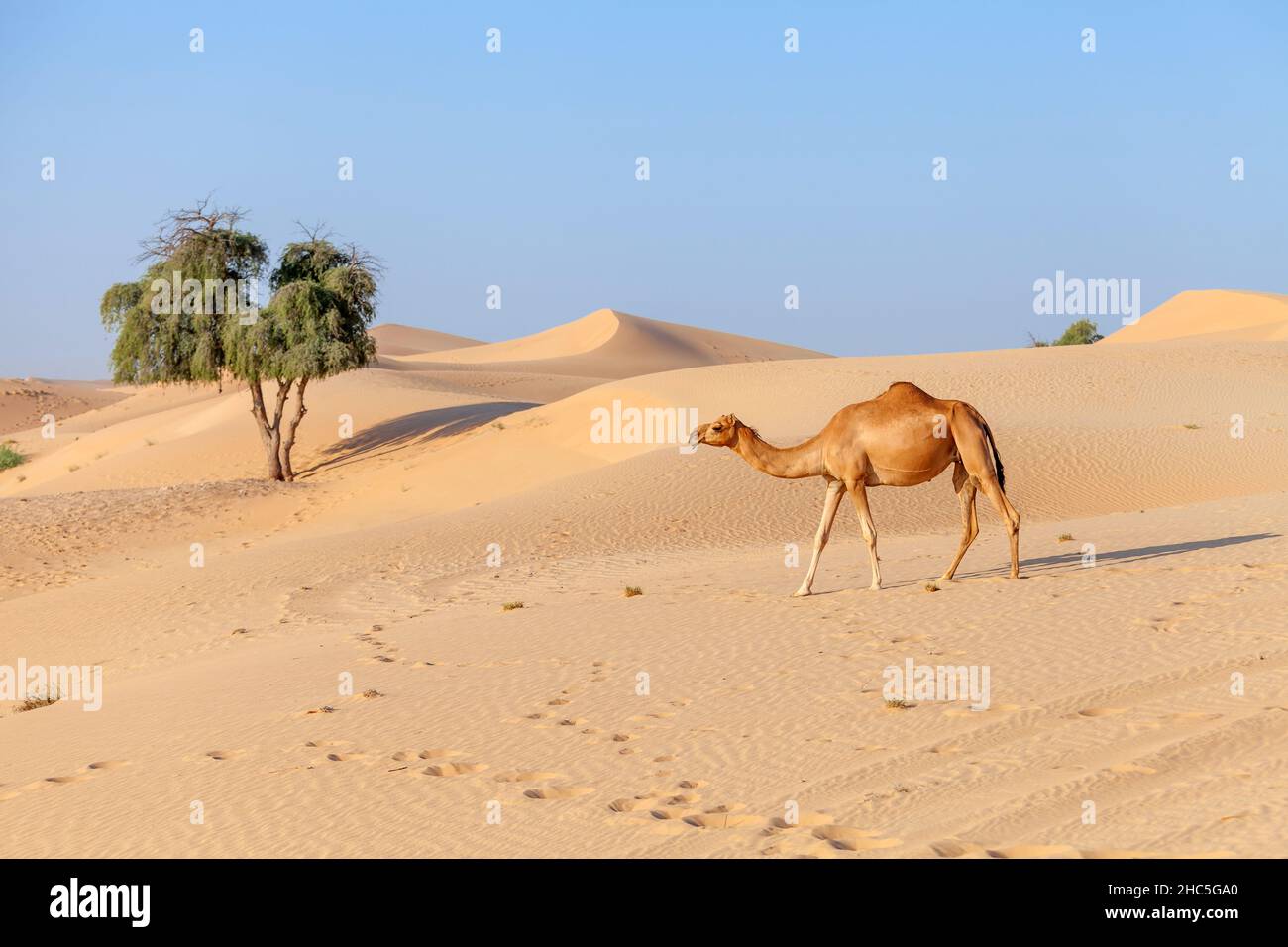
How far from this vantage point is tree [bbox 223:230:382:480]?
114 ft

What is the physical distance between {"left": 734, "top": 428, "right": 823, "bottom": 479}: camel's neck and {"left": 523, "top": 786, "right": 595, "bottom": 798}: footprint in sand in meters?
7.12

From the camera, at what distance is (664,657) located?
1160cm

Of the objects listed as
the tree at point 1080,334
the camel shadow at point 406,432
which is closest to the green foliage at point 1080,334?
the tree at point 1080,334

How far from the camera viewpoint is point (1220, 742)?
7.57 m

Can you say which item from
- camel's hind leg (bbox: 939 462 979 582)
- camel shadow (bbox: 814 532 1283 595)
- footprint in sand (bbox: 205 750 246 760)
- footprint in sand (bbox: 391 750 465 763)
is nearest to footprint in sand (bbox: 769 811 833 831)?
footprint in sand (bbox: 391 750 465 763)

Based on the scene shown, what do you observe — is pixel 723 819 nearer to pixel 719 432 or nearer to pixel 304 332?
pixel 719 432

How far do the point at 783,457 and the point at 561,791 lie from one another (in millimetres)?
7548

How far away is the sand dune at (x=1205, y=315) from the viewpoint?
7169cm

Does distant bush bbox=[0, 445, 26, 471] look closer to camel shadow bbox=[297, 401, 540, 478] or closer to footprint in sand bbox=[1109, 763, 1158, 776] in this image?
camel shadow bbox=[297, 401, 540, 478]

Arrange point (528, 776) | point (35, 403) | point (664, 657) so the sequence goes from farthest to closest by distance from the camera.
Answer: point (35, 403), point (664, 657), point (528, 776)

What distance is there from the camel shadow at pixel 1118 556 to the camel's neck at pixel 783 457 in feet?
7.61

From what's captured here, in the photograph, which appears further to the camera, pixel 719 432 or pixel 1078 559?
pixel 1078 559

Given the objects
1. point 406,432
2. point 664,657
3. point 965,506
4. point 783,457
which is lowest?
point 664,657

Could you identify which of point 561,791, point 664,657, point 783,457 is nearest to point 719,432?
point 783,457
